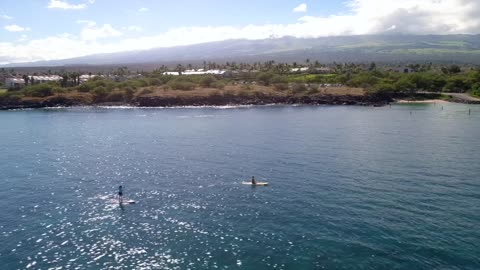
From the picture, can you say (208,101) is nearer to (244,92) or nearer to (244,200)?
(244,92)

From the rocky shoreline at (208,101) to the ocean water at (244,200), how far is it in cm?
6082

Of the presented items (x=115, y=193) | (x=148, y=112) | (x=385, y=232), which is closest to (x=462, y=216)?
(x=385, y=232)

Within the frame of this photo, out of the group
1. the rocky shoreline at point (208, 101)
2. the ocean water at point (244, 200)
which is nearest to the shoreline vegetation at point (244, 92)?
the rocky shoreline at point (208, 101)

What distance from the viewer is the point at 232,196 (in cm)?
4416

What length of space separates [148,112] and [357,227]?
10339 centimetres

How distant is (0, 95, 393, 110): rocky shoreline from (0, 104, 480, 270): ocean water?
6082cm

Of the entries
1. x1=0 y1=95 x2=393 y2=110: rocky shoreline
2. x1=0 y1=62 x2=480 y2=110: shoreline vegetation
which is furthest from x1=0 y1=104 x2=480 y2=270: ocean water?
x1=0 y1=62 x2=480 y2=110: shoreline vegetation

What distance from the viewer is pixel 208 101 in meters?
148

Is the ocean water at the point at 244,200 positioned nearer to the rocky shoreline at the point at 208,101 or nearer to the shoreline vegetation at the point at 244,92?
the rocky shoreline at the point at 208,101

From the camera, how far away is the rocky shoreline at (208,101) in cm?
14575

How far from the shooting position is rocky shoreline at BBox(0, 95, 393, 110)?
14575cm

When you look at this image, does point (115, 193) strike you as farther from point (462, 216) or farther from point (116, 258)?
point (462, 216)

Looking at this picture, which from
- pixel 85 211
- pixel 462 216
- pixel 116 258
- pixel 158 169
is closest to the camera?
pixel 116 258

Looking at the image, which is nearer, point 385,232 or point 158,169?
point 385,232
